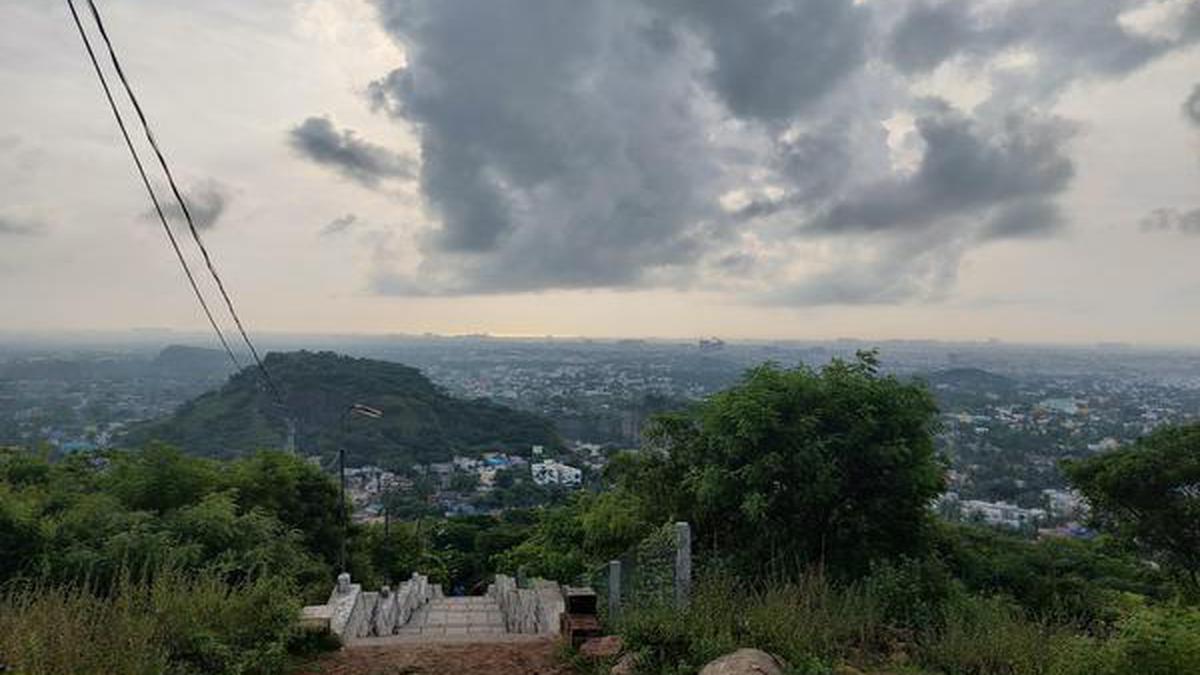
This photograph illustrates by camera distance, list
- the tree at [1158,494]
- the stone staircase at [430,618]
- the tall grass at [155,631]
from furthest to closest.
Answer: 1. the tree at [1158,494]
2. the stone staircase at [430,618]
3. the tall grass at [155,631]

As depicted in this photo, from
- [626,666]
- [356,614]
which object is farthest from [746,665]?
[356,614]

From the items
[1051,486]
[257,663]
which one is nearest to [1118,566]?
[257,663]

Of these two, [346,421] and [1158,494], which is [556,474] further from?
[1158,494]

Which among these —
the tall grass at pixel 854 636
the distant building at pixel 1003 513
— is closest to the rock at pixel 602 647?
the tall grass at pixel 854 636

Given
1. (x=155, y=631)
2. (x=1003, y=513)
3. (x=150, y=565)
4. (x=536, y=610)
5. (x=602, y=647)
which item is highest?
(x=155, y=631)

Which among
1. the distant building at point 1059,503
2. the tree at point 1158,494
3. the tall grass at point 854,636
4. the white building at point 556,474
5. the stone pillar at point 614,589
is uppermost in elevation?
the tall grass at point 854,636

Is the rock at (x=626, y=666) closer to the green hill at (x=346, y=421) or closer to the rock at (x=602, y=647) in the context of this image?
the rock at (x=602, y=647)

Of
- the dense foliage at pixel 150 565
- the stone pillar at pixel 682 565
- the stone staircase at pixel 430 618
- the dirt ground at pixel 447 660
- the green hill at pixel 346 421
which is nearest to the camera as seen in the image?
the dense foliage at pixel 150 565
